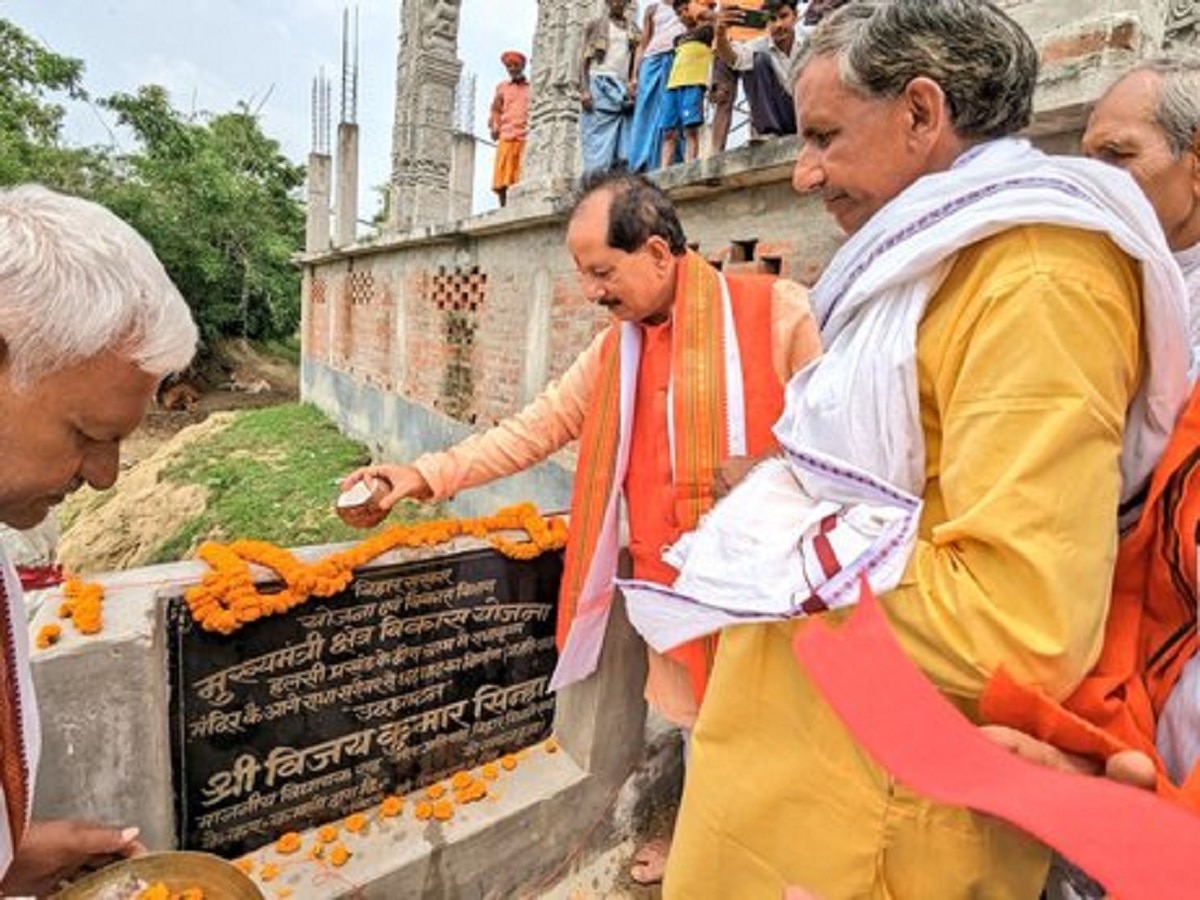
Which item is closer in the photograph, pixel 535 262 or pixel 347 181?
pixel 535 262

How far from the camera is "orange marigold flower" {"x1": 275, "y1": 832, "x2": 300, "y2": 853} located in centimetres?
175

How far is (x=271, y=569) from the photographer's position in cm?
165

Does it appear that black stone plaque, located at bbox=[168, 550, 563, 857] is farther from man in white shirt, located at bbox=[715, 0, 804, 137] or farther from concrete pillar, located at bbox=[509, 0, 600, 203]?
concrete pillar, located at bbox=[509, 0, 600, 203]

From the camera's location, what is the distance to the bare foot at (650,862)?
2199 mm

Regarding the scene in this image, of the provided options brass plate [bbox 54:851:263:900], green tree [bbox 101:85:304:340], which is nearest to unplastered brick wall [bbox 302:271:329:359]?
→ green tree [bbox 101:85:304:340]

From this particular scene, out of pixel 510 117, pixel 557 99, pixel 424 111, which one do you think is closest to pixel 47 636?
pixel 557 99

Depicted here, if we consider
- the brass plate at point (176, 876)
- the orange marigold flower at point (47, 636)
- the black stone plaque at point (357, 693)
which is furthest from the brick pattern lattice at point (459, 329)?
the brass plate at point (176, 876)

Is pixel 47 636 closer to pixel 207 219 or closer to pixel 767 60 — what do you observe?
pixel 767 60

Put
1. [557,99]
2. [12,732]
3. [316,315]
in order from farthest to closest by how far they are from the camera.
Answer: [316,315], [557,99], [12,732]

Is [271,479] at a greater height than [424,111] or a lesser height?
lesser

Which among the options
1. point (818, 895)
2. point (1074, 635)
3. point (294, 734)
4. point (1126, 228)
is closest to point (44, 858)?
point (294, 734)

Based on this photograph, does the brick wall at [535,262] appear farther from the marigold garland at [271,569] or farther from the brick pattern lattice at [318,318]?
the marigold garland at [271,569]

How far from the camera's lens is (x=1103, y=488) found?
750mm

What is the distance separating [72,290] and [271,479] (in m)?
9.14
